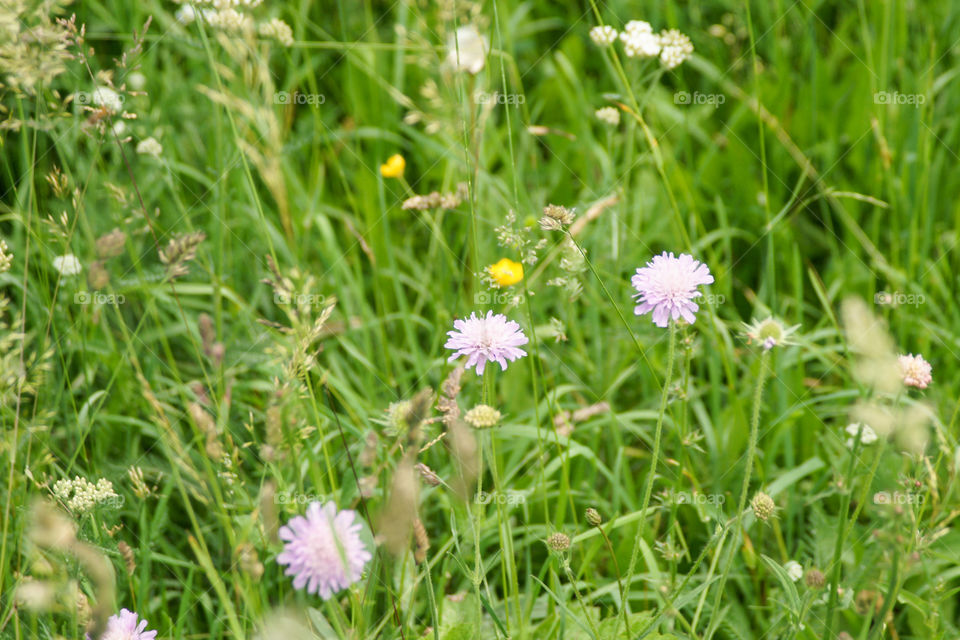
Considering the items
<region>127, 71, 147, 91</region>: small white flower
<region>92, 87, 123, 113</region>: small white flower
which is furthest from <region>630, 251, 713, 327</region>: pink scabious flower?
<region>127, 71, 147, 91</region>: small white flower

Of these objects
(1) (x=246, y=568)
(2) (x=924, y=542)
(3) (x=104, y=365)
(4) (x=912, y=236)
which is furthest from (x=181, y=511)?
(4) (x=912, y=236)

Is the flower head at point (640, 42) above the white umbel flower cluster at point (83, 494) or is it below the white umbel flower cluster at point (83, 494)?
above

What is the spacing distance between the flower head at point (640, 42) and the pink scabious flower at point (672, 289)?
0.86m

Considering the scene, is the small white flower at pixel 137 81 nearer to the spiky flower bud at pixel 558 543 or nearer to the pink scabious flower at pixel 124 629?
the pink scabious flower at pixel 124 629

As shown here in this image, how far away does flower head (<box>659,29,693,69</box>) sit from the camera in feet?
6.30

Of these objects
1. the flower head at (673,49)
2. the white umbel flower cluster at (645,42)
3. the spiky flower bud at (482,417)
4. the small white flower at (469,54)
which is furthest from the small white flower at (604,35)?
the spiky flower bud at (482,417)

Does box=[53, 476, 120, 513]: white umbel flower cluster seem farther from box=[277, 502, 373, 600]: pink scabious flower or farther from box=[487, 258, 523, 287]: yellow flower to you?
box=[487, 258, 523, 287]: yellow flower

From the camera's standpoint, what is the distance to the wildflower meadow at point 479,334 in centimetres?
124

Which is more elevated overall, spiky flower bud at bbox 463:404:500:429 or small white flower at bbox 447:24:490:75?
small white flower at bbox 447:24:490:75

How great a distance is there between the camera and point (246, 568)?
0.98 m

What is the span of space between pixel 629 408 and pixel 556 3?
1.73 m

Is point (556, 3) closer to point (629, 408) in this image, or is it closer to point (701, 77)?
point (701, 77)

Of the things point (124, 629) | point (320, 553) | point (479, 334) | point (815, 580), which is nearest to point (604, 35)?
point (479, 334)

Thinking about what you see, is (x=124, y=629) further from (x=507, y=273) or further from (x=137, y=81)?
(x=137, y=81)
